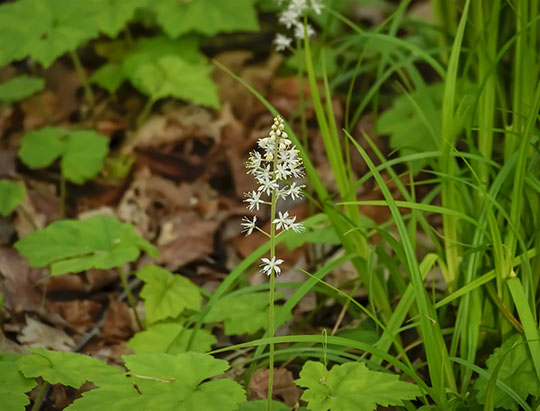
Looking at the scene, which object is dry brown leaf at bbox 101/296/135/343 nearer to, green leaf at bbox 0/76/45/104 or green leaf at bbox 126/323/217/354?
green leaf at bbox 126/323/217/354

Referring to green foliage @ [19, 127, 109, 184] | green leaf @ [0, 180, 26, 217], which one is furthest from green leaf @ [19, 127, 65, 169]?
green leaf @ [0, 180, 26, 217]

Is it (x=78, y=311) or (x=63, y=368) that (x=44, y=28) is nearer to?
(x=78, y=311)

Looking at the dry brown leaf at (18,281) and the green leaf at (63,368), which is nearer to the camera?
the green leaf at (63,368)

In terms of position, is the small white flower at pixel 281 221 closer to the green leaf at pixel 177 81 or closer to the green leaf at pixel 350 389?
the green leaf at pixel 350 389

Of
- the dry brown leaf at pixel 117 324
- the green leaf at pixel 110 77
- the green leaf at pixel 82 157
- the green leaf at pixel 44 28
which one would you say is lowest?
the dry brown leaf at pixel 117 324

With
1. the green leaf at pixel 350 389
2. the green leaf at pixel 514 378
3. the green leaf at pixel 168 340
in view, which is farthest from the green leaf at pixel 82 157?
the green leaf at pixel 514 378

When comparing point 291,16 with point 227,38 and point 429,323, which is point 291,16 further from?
point 227,38
